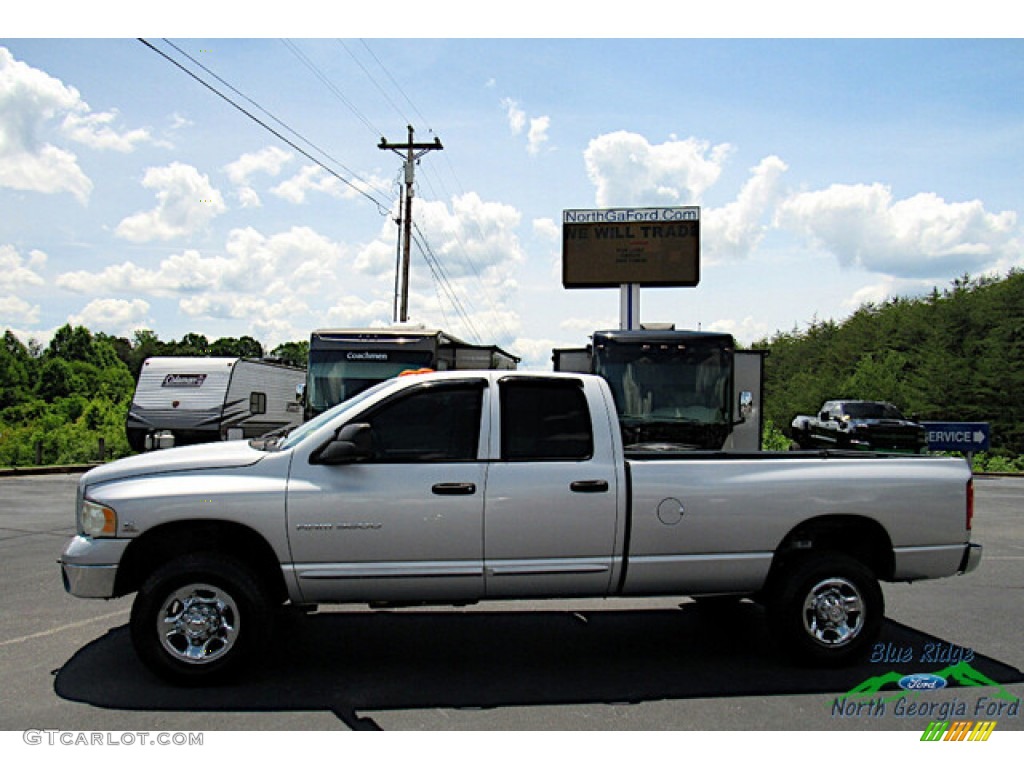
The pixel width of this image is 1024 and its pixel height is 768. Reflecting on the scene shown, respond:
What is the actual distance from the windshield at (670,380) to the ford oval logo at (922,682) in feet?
22.4

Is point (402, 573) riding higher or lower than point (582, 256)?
lower

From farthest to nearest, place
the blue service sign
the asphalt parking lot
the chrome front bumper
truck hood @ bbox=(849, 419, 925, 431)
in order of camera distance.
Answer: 1. truck hood @ bbox=(849, 419, 925, 431)
2. the blue service sign
3. the chrome front bumper
4. the asphalt parking lot

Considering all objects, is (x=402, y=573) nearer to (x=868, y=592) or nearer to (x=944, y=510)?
(x=868, y=592)

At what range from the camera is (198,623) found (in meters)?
4.99

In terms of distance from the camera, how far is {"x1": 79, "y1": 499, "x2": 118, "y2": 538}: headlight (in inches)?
196

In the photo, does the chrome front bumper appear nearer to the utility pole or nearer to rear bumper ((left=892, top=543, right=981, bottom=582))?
rear bumper ((left=892, top=543, right=981, bottom=582))

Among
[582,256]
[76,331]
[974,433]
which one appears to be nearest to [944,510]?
[582,256]

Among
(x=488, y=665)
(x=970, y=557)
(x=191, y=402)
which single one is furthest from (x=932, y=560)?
(x=191, y=402)

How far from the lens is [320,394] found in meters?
15.1

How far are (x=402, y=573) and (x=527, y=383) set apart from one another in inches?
58.2

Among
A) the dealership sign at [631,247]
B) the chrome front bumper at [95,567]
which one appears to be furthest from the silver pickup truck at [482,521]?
the dealership sign at [631,247]

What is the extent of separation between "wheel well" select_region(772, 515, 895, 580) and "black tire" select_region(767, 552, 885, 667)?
155 millimetres

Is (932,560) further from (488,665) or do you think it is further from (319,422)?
(319,422)

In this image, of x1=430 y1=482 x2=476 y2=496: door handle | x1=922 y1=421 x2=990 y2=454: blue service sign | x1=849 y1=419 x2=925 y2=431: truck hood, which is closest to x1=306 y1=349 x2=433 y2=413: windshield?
x1=430 y1=482 x2=476 y2=496: door handle
